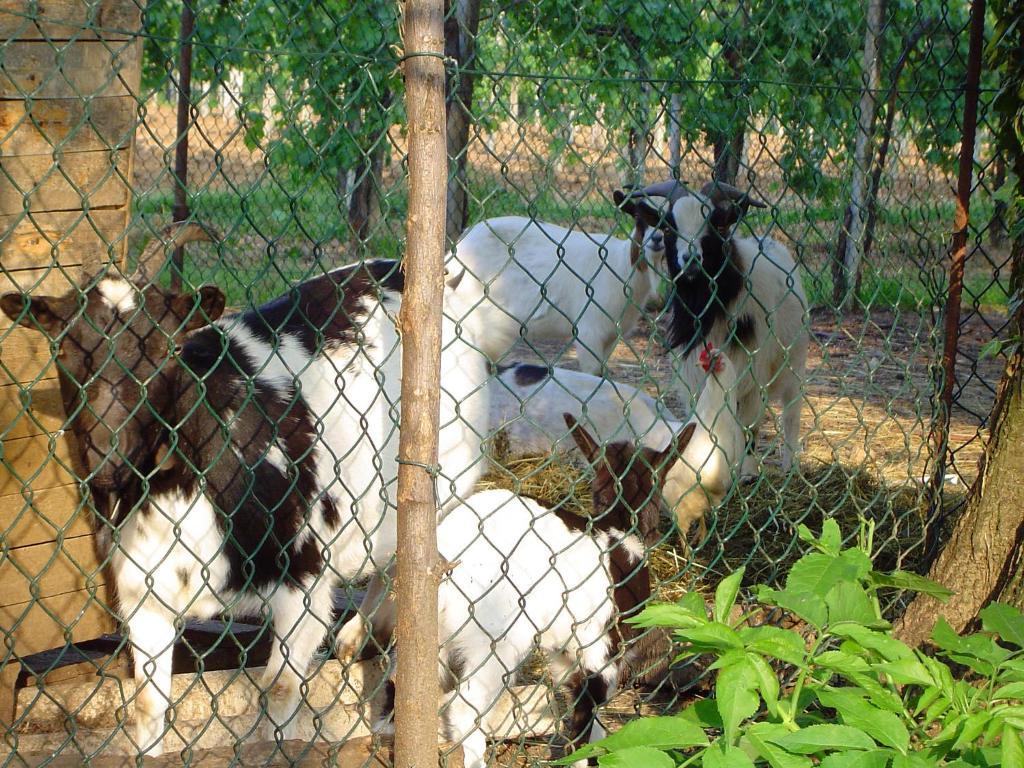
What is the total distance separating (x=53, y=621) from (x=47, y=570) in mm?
200

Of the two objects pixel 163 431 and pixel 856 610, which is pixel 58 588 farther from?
Result: pixel 856 610

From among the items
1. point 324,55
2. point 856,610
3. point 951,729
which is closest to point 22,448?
point 324,55

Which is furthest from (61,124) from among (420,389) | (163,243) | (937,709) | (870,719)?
(937,709)

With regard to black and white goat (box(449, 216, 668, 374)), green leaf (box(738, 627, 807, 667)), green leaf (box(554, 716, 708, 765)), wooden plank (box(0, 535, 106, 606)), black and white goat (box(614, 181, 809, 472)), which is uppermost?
black and white goat (box(449, 216, 668, 374))

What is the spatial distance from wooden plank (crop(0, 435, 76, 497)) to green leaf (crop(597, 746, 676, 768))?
5.74ft

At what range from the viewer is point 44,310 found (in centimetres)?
289

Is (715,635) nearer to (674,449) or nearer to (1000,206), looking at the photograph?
(674,449)

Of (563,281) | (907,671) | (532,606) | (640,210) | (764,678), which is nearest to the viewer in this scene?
(764,678)

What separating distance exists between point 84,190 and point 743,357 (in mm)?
3843

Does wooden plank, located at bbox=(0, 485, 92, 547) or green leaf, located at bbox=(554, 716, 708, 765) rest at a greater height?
wooden plank, located at bbox=(0, 485, 92, 547)

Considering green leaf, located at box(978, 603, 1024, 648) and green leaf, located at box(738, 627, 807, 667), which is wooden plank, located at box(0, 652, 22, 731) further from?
green leaf, located at box(978, 603, 1024, 648)

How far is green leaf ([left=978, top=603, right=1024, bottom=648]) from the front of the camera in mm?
2611

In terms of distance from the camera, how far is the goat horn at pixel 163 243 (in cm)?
299

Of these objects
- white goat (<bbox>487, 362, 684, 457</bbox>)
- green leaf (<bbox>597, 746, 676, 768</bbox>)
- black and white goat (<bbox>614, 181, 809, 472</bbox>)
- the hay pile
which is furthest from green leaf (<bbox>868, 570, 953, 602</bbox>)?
white goat (<bbox>487, 362, 684, 457</bbox>)
